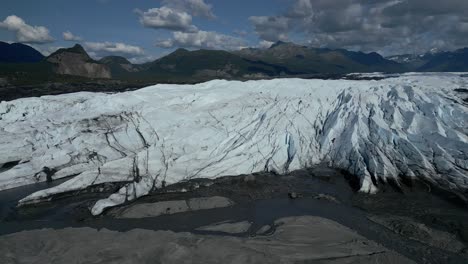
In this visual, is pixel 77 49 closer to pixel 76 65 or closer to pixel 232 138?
pixel 76 65

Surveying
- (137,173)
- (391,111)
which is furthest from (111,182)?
(391,111)

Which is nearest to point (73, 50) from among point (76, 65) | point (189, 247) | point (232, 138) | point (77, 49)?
point (77, 49)

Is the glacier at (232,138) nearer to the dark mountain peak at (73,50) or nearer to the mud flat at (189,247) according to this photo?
the mud flat at (189,247)

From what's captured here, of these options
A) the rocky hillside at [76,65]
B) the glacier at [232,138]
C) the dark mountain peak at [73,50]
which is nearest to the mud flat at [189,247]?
the glacier at [232,138]

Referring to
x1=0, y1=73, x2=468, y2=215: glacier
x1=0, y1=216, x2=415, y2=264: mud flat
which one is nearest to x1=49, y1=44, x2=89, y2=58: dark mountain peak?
x1=0, y1=73, x2=468, y2=215: glacier

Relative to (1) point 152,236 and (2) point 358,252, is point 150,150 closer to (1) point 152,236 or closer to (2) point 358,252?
→ (1) point 152,236

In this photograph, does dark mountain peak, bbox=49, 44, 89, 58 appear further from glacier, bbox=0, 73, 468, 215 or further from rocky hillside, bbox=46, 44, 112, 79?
glacier, bbox=0, 73, 468, 215
